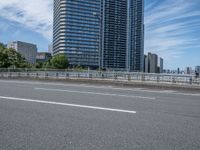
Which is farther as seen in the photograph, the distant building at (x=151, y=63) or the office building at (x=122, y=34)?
the distant building at (x=151, y=63)

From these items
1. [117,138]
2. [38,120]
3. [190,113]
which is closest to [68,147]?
[117,138]

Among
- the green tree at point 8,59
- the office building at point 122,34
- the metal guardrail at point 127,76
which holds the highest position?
the office building at point 122,34

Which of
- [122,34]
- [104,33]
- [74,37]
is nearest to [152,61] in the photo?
[74,37]

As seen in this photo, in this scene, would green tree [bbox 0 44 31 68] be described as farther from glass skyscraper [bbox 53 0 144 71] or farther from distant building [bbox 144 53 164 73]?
distant building [bbox 144 53 164 73]

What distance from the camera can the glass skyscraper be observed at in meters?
55.9

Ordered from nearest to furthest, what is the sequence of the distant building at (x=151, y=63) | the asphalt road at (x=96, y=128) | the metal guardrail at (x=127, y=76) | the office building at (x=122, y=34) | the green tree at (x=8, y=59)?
the asphalt road at (x=96, y=128)
the metal guardrail at (x=127, y=76)
the office building at (x=122, y=34)
the green tree at (x=8, y=59)
the distant building at (x=151, y=63)

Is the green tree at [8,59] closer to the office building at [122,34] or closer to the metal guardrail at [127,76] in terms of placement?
the office building at [122,34]

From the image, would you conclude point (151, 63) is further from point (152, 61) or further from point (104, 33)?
point (104, 33)

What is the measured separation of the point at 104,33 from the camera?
59.6m

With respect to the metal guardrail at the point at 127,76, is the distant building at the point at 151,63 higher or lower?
higher

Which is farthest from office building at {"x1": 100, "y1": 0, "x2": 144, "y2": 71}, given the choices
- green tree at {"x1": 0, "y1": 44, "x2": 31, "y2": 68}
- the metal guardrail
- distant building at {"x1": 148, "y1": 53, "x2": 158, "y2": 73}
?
green tree at {"x1": 0, "y1": 44, "x2": 31, "y2": 68}

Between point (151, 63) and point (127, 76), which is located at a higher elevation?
point (151, 63)

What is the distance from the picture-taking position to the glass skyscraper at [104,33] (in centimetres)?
5591

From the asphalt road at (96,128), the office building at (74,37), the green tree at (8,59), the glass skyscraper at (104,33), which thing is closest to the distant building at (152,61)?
the glass skyscraper at (104,33)
